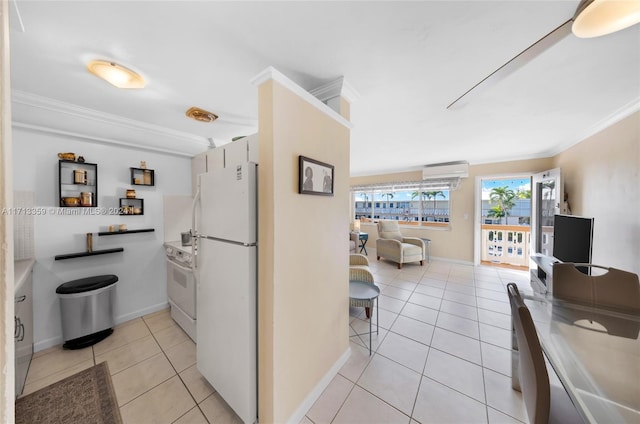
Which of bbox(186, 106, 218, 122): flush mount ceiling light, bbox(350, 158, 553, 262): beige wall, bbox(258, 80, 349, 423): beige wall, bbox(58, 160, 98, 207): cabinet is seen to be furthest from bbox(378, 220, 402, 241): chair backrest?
bbox(58, 160, 98, 207): cabinet

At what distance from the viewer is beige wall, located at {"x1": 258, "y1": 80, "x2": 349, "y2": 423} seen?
1260mm

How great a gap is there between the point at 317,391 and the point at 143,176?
3.00m

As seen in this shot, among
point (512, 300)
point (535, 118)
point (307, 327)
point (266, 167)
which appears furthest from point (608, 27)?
point (307, 327)

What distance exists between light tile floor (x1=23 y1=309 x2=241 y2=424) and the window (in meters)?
5.27

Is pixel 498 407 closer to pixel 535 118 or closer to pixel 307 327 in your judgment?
pixel 307 327

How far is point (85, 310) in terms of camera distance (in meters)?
2.10

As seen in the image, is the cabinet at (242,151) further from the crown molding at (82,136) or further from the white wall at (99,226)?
the white wall at (99,226)

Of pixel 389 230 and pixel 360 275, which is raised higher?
pixel 389 230

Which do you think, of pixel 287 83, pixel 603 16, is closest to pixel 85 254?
pixel 287 83

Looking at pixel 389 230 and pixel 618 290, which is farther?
pixel 389 230

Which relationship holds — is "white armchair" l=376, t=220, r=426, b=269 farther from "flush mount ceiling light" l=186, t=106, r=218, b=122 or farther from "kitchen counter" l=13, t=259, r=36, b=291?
"kitchen counter" l=13, t=259, r=36, b=291

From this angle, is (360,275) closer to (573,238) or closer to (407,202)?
(573,238)

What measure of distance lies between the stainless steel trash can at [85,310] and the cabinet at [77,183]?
829 mm

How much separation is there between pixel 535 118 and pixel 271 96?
3061 millimetres
